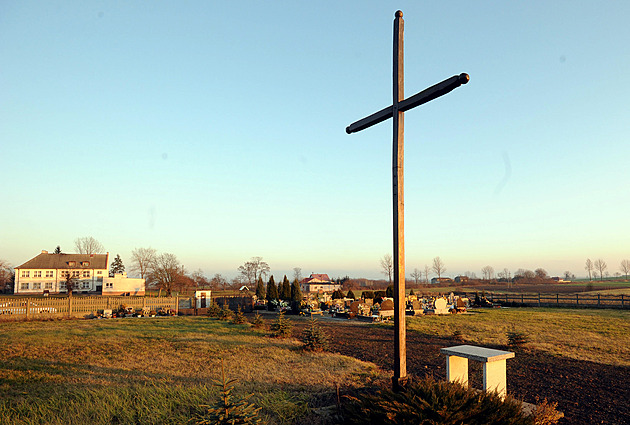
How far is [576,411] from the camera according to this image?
261 inches

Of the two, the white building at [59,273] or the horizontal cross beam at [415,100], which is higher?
the horizontal cross beam at [415,100]

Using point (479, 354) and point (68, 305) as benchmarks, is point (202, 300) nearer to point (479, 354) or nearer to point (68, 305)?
point (68, 305)

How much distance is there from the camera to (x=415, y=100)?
5695 millimetres

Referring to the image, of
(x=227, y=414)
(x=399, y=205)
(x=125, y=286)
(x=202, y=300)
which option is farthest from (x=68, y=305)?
(x=125, y=286)

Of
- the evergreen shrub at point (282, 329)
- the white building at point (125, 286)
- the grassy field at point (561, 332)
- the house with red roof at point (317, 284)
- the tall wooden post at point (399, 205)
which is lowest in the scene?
the house with red roof at point (317, 284)

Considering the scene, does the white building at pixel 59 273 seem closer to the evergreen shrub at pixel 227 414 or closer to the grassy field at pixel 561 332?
the grassy field at pixel 561 332

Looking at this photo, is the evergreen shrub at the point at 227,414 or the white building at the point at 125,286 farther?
the white building at the point at 125,286

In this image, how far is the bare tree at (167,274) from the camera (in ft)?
200

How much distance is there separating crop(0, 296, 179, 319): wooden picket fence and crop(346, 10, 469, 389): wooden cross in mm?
24098

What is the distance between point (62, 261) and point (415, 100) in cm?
6948

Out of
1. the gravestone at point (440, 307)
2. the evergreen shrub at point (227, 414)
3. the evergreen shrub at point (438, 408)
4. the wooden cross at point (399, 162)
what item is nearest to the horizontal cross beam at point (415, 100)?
the wooden cross at point (399, 162)

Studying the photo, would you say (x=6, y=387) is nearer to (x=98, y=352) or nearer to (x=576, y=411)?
(x=98, y=352)

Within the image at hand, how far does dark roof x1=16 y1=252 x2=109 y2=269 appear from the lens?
58.2 m

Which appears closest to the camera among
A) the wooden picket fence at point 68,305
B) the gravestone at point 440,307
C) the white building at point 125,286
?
the wooden picket fence at point 68,305
